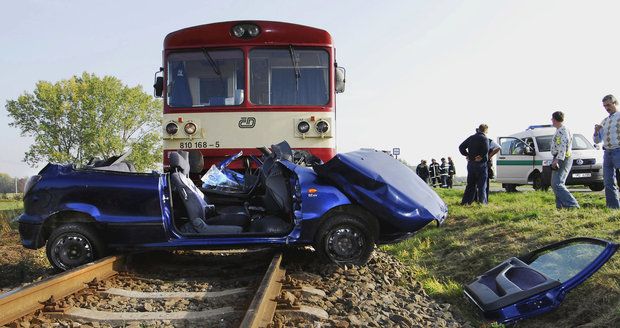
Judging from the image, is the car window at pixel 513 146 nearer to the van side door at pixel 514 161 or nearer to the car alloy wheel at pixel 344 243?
the van side door at pixel 514 161

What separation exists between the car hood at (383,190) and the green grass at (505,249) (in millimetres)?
649

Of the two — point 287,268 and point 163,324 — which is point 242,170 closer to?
point 287,268

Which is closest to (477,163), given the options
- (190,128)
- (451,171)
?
(190,128)

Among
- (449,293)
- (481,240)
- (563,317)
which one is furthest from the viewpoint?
(481,240)

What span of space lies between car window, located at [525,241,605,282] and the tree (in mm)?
43651

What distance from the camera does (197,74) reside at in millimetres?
8414

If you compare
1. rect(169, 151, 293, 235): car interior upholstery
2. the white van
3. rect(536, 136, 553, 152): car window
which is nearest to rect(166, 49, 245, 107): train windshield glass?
rect(169, 151, 293, 235): car interior upholstery

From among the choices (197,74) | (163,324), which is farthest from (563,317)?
(197,74)

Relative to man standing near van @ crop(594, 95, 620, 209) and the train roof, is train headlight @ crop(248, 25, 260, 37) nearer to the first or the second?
the train roof

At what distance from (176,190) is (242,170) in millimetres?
2837

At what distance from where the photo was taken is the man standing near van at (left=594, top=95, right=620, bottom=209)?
25.9 ft

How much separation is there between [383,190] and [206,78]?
14.4ft

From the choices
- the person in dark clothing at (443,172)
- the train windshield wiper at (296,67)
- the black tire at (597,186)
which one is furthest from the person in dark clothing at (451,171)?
the train windshield wiper at (296,67)

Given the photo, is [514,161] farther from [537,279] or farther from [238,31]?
[537,279]
